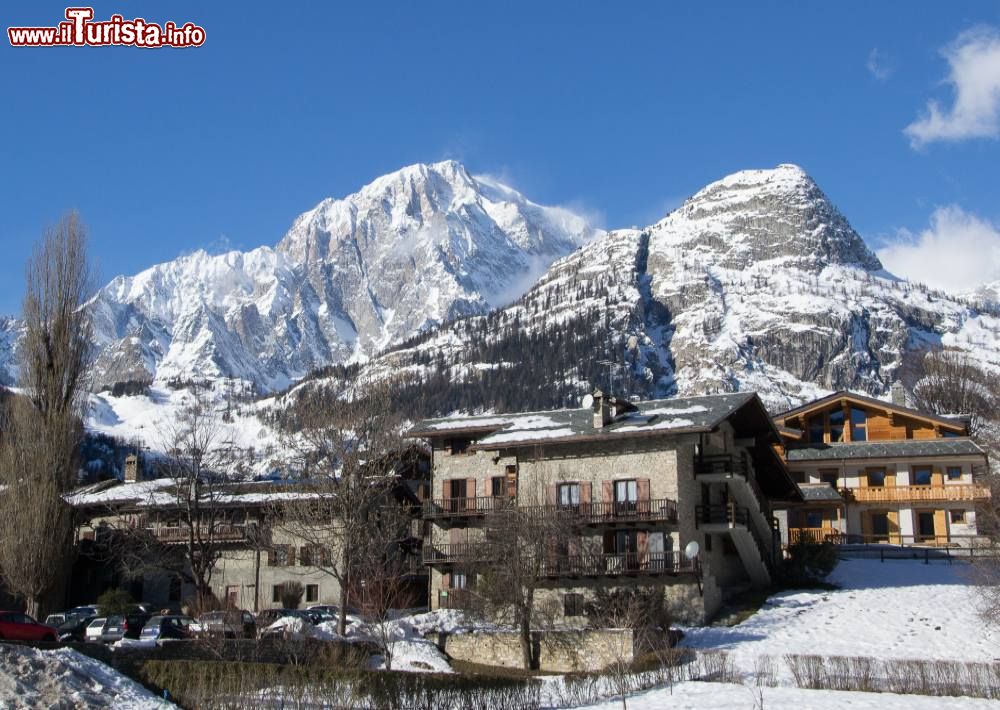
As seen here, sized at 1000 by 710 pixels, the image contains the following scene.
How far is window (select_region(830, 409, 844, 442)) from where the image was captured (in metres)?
74.1

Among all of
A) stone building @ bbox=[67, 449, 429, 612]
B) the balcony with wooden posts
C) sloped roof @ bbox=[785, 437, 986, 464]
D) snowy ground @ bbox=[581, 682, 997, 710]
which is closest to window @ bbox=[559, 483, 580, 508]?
the balcony with wooden posts

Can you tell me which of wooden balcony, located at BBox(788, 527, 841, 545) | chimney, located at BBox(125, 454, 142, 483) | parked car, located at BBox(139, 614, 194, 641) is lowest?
parked car, located at BBox(139, 614, 194, 641)

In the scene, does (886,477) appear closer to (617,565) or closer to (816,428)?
(816,428)

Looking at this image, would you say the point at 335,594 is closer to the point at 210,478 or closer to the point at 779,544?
the point at 210,478

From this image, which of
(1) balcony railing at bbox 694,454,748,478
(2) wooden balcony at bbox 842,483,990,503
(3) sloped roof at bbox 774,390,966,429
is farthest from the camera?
(3) sloped roof at bbox 774,390,966,429

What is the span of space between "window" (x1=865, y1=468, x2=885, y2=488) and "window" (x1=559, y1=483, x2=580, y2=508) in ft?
84.7

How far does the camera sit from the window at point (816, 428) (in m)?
74.5

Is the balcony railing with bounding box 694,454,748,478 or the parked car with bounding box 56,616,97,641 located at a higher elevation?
the balcony railing with bounding box 694,454,748,478

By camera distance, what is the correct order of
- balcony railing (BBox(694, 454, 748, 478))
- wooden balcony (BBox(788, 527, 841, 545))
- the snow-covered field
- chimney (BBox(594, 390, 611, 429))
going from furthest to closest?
wooden balcony (BBox(788, 527, 841, 545)) → chimney (BBox(594, 390, 611, 429)) → balcony railing (BBox(694, 454, 748, 478)) → the snow-covered field

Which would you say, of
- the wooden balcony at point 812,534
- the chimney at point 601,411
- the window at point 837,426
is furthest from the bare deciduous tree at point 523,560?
the window at point 837,426

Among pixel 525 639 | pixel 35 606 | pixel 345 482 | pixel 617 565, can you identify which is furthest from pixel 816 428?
pixel 35 606

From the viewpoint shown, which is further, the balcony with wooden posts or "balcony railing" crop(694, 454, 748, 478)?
"balcony railing" crop(694, 454, 748, 478)

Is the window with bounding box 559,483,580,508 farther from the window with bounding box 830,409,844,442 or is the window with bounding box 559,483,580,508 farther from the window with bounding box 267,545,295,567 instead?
the window with bounding box 830,409,844,442

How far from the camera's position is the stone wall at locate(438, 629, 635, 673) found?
42.0 metres
